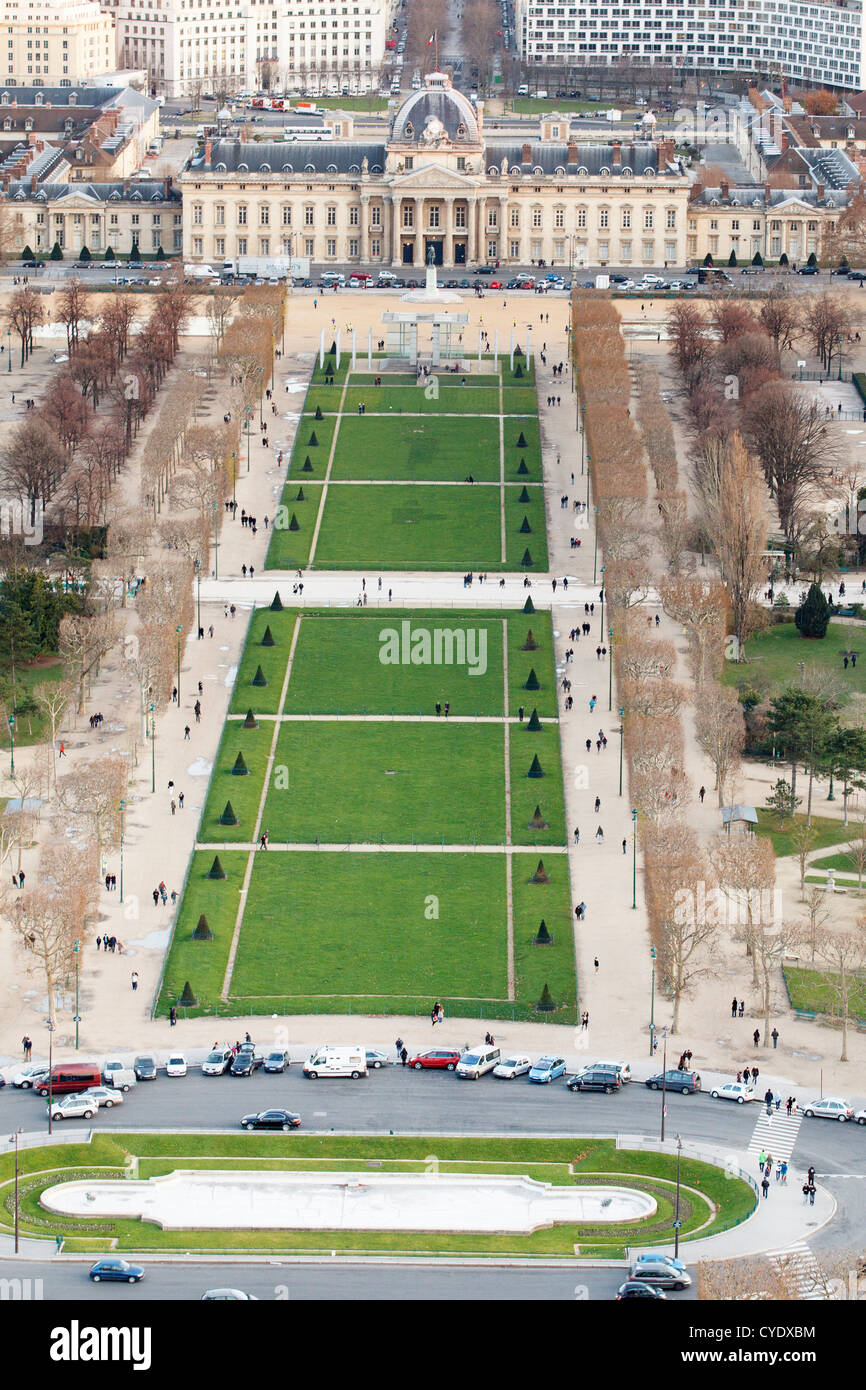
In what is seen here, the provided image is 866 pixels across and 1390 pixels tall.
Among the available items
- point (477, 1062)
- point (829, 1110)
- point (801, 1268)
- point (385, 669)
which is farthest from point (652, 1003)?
point (385, 669)

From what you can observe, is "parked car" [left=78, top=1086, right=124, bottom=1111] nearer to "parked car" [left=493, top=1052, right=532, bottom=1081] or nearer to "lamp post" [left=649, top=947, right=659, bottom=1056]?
"parked car" [left=493, top=1052, right=532, bottom=1081]

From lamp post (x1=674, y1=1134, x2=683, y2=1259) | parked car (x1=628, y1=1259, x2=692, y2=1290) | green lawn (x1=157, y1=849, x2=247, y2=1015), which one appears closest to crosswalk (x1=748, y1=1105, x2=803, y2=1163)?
lamp post (x1=674, y1=1134, x2=683, y2=1259)

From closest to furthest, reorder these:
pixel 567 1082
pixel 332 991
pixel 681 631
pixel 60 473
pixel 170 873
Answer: pixel 567 1082 → pixel 332 991 → pixel 170 873 → pixel 681 631 → pixel 60 473

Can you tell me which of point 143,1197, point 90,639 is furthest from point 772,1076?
point 90,639

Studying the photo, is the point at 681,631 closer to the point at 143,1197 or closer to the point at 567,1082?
the point at 567,1082

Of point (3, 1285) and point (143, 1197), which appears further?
point (143, 1197)

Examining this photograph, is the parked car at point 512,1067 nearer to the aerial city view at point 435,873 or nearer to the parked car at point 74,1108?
the aerial city view at point 435,873
